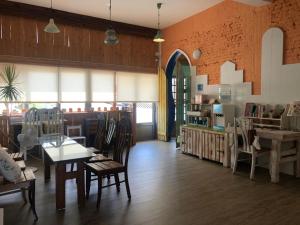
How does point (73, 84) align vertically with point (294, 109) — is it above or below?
above

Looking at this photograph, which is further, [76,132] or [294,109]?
[76,132]

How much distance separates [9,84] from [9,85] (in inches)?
1.3

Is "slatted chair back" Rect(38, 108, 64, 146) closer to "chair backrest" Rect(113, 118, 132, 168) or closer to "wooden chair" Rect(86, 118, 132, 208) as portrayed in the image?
"wooden chair" Rect(86, 118, 132, 208)

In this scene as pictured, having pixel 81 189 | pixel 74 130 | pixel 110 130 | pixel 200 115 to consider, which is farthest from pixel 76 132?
pixel 81 189

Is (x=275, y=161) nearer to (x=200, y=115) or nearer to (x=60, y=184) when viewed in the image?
(x=200, y=115)

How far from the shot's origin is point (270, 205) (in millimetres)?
3064

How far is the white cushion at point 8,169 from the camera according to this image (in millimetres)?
2355

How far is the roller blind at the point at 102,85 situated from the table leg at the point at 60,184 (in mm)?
4003

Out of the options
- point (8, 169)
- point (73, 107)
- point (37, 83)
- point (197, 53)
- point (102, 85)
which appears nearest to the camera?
point (8, 169)

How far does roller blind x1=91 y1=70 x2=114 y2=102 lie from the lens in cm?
671

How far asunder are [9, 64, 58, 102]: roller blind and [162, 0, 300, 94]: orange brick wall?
350 cm

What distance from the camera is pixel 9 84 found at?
544cm

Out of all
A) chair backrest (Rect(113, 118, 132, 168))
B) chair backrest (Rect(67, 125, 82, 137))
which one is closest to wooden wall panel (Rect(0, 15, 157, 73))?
chair backrest (Rect(67, 125, 82, 137))

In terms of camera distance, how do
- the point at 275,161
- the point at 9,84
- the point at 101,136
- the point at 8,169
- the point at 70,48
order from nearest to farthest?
the point at 8,169, the point at 275,161, the point at 101,136, the point at 9,84, the point at 70,48
